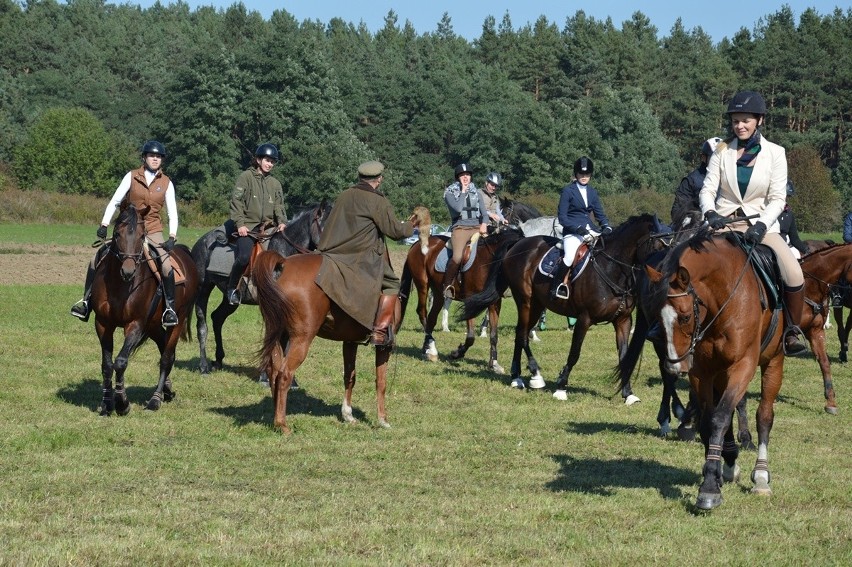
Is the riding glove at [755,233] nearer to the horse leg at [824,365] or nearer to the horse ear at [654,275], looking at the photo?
the horse ear at [654,275]

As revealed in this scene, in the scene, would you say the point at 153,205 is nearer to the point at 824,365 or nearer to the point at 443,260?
the point at 443,260

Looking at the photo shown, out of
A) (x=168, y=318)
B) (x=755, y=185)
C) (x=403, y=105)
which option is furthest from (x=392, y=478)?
(x=403, y=105)

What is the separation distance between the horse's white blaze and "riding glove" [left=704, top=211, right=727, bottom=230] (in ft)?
3.16

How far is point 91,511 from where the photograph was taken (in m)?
8.27

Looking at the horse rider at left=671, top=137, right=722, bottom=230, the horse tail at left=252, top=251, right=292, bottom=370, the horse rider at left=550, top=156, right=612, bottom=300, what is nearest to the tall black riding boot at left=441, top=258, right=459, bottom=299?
the horse rider at left=550, top=156, right=612, bottom=300

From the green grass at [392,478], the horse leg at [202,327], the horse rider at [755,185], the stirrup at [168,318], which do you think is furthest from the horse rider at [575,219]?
the horse rider at [755,185]

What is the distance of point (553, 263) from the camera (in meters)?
16.1

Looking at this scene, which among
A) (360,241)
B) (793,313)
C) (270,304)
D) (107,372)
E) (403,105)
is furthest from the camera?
(403,105)

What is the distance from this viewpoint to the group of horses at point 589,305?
350 inches

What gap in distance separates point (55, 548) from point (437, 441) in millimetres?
5217

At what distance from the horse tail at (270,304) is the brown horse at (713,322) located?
421cm

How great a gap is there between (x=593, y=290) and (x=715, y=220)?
20.5 ft

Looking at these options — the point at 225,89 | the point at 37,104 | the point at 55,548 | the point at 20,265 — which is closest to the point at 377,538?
the point at 55,548

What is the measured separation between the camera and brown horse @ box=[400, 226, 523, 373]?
18234mm
